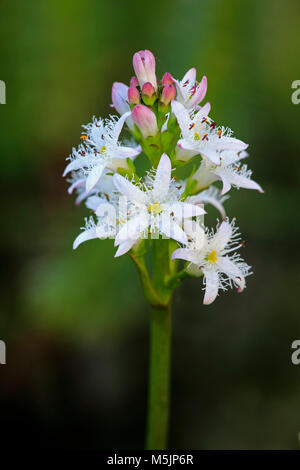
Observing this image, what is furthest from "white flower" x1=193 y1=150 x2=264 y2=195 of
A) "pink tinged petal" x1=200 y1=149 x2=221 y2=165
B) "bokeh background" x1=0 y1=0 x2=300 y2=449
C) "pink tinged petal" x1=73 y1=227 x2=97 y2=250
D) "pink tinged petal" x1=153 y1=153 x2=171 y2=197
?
"bokeh background" x1=0 y1=0 x2=300 y2=449

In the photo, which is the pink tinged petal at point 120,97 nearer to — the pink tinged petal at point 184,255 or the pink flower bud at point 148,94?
the pink flower bud at point 148,94

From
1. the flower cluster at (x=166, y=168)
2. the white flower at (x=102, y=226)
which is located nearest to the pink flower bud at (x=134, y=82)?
the flower cluster at (x=166, y=168)

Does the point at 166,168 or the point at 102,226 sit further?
the point at 102,226

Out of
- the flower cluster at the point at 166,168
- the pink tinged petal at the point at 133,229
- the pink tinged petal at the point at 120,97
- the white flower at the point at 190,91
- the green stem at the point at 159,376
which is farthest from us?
the green stem at the point at 159,376

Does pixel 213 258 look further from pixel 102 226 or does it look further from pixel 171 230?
pixel 102 226

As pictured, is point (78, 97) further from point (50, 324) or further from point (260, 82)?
point (50, 324)

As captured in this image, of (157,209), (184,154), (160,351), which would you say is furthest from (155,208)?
(160,351)
